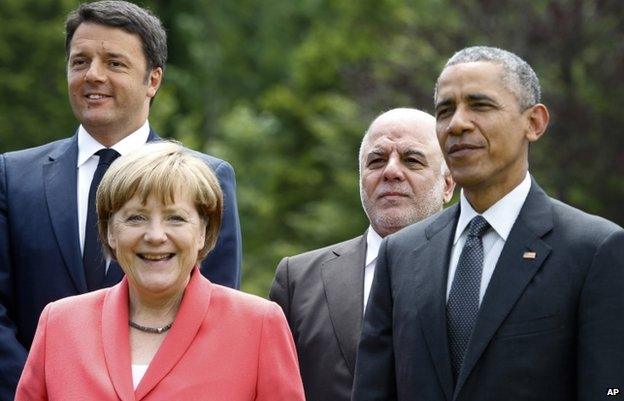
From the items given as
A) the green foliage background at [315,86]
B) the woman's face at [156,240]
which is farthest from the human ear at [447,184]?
the green foliage background at [315,86]

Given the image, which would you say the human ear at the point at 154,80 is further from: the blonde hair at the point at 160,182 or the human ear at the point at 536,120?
the human ear at the point at 536,120

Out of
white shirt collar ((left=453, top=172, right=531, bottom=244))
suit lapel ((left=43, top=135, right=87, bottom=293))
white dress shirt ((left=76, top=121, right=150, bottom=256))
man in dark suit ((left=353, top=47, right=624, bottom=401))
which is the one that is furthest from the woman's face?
white dress shirt ((left=76, top=121, right=150, bottom=256))

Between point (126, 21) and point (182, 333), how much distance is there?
5.95 feet

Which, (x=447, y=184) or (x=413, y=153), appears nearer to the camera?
(x=413, y=153)

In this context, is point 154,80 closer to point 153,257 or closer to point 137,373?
point 153,257

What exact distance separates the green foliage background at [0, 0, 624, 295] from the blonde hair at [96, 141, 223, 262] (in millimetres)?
16283

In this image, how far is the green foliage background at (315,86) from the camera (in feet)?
72.9

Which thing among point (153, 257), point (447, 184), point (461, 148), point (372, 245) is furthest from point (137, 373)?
point (447, 184)

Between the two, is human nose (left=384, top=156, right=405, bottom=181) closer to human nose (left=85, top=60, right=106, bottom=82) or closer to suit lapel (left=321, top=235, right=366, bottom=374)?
suit lapel (left=321, top=235, right=366, bottom=374)

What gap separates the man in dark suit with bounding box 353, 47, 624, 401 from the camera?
17.1 ft

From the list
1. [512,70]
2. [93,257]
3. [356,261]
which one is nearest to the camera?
[512,70]

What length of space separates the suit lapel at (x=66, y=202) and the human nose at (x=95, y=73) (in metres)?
0.28

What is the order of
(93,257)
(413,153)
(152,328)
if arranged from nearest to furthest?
(152,328) → (93,257) → (413,153)

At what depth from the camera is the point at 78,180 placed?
6543 mm
